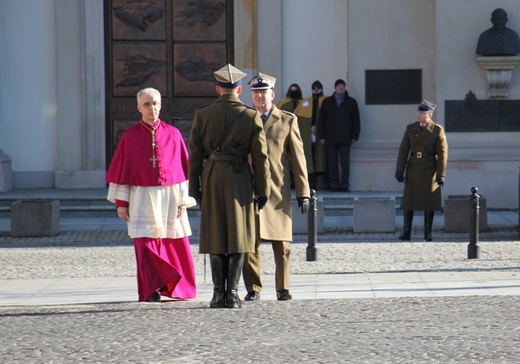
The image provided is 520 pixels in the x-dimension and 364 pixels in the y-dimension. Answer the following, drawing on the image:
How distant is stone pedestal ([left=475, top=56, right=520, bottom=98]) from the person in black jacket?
2.12 meters

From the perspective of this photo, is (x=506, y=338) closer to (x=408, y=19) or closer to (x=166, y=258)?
(x=166, y=258)

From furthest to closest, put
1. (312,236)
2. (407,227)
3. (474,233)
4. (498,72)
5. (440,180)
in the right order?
(498,72) < (407,227) < (440,180) < (312,236) < (474,233)

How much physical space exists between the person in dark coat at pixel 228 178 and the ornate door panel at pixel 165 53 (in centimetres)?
1218

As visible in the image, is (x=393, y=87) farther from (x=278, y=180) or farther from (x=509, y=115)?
(x=278, y=180)

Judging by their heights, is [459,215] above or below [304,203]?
below

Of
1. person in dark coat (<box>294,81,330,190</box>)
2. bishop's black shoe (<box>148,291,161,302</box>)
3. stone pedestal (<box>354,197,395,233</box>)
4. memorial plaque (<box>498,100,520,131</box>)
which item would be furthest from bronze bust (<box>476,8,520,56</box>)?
bishop's black shoe (<box>148,291,161,302</box>)

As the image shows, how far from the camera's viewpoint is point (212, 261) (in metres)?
10.3

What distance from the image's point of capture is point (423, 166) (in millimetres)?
16984

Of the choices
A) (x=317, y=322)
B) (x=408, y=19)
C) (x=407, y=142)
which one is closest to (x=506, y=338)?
(x=317, y=322)

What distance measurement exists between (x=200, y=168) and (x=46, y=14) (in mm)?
12633

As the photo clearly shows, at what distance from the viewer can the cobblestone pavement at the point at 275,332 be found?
8.28 metres

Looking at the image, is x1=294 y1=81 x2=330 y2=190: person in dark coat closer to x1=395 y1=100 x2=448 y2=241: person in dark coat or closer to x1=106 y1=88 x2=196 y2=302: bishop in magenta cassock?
x1=395 y1=100 x2=448 y2=241: person in dark coat

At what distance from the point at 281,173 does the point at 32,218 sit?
7.68 m

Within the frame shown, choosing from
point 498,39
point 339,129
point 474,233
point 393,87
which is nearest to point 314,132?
point 339,129
